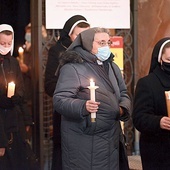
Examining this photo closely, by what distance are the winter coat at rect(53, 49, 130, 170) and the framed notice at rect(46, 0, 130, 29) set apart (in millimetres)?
1883

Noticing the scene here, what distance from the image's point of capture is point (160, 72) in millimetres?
4898

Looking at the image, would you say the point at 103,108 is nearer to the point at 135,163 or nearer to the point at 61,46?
the point at 61,46

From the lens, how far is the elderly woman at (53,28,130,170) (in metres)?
4.73

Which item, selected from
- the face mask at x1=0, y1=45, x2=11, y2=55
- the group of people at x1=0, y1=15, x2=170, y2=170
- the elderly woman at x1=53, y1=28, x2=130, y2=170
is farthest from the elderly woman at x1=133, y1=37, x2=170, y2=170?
the face mask at x1=0, y1=45, x2=11, y2=55

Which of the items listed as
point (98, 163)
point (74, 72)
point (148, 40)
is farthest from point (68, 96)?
point (148, 40)

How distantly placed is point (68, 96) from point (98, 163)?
23.7 inches

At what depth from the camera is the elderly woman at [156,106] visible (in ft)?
15.9

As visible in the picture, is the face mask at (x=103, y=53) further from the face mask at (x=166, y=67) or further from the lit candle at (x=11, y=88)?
the lit candle at (x=11, y=88)

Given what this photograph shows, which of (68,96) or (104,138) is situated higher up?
(68,96)

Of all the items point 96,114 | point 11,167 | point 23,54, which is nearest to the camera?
point 96,114

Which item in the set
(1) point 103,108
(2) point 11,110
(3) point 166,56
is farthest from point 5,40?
(3) point 166,56

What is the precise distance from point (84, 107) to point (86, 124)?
0.67 ft

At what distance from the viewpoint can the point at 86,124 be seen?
474 cm

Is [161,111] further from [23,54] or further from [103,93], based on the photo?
[23,54]
